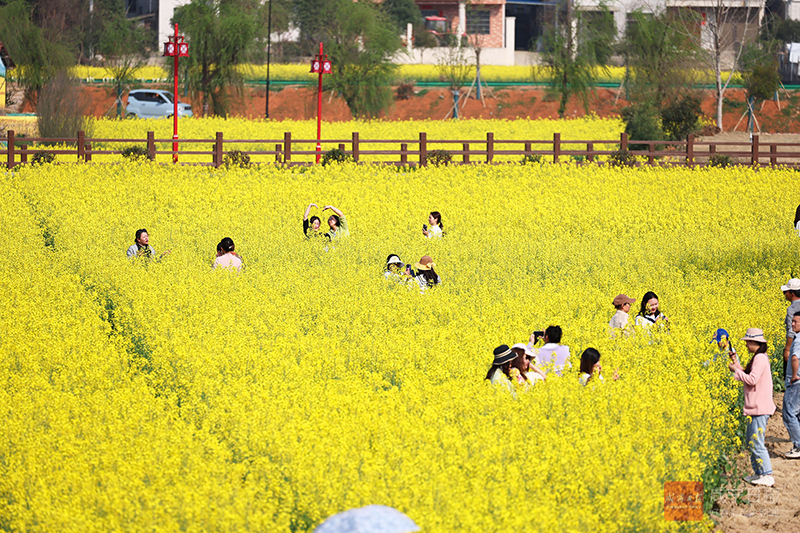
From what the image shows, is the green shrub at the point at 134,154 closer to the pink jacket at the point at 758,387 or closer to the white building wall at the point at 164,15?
the pink jacket at the point at 758,387

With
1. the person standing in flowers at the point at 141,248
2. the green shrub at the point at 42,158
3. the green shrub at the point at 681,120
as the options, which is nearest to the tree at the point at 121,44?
the green shrub at the point at 42,158

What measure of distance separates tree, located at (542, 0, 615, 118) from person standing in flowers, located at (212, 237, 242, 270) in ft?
156

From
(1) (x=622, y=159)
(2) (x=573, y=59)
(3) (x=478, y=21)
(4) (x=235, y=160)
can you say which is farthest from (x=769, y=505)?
(3) (x=478, y=21)

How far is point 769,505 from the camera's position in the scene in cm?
827

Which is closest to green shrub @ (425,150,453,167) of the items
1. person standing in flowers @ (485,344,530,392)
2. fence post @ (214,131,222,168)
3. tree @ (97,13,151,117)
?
fence post @ (214,131,222,168)

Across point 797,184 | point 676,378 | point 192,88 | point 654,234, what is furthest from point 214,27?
point 676,378

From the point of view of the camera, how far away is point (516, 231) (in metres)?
21.4

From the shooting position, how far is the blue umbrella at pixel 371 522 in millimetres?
4336

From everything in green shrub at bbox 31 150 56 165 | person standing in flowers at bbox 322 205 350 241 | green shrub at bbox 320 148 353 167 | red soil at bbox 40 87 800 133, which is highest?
red soil at bbox 40 87 800 133

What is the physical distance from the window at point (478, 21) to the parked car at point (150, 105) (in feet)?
122

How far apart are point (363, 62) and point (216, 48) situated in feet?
31.3

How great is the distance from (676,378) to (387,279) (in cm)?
557

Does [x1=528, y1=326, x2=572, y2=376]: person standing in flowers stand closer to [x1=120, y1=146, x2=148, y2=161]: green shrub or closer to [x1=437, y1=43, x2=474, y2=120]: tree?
[x1=120, y1=146, x2=148, y2=161]: green shrub

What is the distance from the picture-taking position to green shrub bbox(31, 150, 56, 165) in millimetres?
30188
